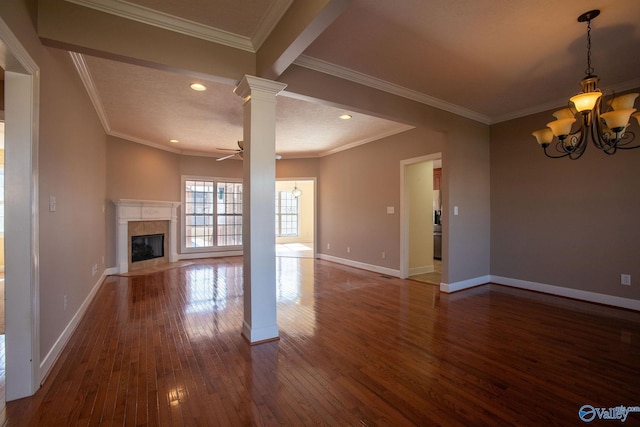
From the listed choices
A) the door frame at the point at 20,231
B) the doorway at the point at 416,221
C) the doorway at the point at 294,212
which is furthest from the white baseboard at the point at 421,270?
the doorway at the point at 294,212

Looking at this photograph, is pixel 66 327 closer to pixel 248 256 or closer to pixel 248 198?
pixel 248 256

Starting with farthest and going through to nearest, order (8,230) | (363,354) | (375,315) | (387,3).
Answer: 1. (375,315)
2. (363,354)
3. (387,3)
4. (8,230)

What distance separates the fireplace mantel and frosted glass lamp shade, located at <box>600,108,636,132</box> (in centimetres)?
694

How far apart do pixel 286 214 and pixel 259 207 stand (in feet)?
28.9

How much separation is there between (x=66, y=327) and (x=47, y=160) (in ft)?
5.12

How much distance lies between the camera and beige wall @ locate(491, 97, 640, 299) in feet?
11.7

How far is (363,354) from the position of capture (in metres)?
2.45

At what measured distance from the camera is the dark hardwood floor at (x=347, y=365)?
1741mm

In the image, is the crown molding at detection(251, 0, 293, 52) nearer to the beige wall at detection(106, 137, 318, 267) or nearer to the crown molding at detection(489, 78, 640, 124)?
the crown molding at detection(489, 78, 640, 124)

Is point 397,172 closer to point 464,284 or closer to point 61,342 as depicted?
point 464,284

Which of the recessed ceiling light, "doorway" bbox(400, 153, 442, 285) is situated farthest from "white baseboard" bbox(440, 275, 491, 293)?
the recessed ceiling light

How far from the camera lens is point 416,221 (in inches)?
222

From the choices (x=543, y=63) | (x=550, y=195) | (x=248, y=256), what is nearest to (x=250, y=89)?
(x=248, y=256)
